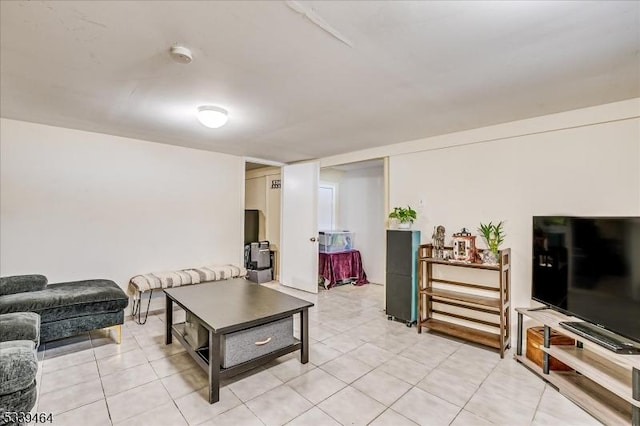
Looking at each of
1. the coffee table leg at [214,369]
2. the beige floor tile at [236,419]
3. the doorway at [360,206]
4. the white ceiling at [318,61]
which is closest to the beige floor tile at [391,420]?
the beige floor tile at [236,419]

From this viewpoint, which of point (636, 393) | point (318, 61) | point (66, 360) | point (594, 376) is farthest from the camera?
point (66, 360)

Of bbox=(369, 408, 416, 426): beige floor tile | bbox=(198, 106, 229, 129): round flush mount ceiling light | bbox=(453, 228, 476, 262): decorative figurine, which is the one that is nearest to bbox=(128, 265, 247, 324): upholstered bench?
bbox=(198, 106, 229, 129): round flush mount ceiling light

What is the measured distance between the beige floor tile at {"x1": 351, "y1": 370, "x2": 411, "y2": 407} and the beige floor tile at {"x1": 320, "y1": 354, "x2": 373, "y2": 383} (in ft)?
0.19

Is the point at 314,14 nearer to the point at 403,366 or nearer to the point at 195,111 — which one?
the point at 195,111

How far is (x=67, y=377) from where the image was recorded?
2268mm

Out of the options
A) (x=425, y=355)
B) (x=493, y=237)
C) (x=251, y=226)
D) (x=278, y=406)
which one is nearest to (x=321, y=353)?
(x=278, y=406)

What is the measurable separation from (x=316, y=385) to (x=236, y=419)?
61cm

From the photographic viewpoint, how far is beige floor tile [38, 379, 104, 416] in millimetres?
1919

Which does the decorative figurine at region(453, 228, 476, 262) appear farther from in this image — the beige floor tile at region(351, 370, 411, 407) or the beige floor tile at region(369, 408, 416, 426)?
the beige floor tile at region(369, 408, 416, 426)

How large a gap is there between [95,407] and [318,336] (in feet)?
6.12

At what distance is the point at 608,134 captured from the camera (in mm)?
2473

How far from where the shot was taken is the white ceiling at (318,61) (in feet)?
4.56

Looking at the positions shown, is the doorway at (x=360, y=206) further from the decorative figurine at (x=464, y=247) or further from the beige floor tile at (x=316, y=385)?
the beige floor tile at (x=316, y=385)

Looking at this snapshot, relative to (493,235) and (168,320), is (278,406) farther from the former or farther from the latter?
(493,235)
